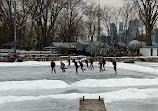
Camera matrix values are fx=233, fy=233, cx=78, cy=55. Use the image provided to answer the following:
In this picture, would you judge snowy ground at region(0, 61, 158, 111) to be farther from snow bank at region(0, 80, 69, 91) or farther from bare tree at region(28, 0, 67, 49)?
bare tree at region(28, 0, 67, 49)

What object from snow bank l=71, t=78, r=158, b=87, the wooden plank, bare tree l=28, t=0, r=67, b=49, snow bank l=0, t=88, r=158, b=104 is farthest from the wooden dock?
bare tree l=28, t=0, r=67, b=49

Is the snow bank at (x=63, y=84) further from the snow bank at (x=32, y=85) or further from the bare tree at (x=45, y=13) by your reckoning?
the bare tree at (x=45, y=13)

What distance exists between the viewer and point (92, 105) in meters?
10.9

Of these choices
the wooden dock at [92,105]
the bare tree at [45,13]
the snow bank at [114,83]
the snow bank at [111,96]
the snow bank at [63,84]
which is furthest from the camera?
the bare tree at [45,13]

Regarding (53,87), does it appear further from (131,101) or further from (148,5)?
(148,5)

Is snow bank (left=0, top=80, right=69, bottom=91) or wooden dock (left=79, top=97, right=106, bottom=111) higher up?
snow bank (left=0, top=80, right=69, bottom=91)

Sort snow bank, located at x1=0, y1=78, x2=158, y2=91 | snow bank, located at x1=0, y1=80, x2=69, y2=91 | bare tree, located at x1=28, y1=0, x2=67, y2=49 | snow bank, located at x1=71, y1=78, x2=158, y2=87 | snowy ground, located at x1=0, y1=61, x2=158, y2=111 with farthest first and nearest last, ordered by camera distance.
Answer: bare tree, located at x1=28, y1=0, x2=67, y2=49
snow bank, located at x1=71, y1=78, x2=158, y2=87
snow bank, located at x1=0, y1=78, x2=158, y2=91
snow bank, located at x1=0, y1=80, x2=69, y2=91
snowy ground, located at x1=0, y1=61, x2=158, y2=111

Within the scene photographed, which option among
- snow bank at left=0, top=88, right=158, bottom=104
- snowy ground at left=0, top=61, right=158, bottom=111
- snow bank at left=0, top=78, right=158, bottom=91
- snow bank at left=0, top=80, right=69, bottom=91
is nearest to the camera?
snowy ground at left=0, top=61, right=158, bottom=111

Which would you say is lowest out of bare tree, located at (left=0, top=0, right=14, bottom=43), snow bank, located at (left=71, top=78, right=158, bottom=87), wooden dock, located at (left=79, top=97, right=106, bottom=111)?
wooden dock, located at (left=79, top=97, right=106, bottom=111)

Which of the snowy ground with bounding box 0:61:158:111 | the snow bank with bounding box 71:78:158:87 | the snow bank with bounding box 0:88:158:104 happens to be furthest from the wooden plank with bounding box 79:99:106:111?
the snow bank with bounding box 71:78:158:87

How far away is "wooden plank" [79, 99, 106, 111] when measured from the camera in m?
10.2

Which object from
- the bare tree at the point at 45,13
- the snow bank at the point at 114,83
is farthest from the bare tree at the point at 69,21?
the snow bank at the point at 114,83

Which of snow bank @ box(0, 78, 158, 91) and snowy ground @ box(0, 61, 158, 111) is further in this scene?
snow bank @ box(0, 78, 158, 91)

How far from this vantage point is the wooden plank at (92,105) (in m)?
10.2
